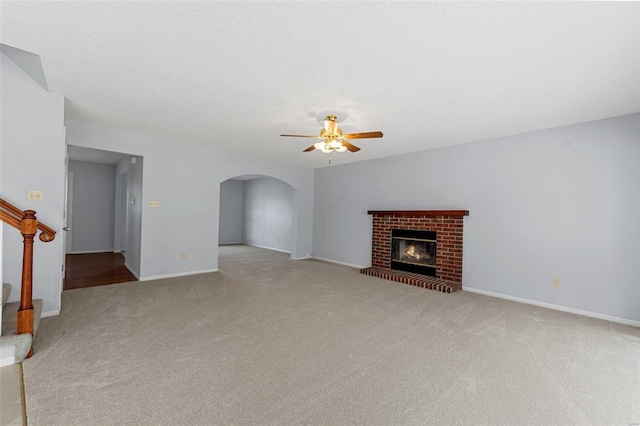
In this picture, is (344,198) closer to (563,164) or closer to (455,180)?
(455,180)

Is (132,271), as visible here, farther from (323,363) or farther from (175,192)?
(323,363)

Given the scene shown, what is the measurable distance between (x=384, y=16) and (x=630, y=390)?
302 centimetres

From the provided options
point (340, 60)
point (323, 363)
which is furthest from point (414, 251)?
point (340, 60)

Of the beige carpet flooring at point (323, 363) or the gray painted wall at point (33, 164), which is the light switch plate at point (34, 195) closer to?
the gray painted wall at point (33, 164)

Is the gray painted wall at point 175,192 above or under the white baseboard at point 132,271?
above

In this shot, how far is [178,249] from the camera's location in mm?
5059

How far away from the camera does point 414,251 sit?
539 centimetres

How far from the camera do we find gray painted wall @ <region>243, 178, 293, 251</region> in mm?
8742

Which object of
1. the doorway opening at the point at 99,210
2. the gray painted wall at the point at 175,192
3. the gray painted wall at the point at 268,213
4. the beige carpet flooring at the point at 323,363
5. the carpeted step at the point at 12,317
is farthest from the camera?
the gray painted wall at the point at 268,213

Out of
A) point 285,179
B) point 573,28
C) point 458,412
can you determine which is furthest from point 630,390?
point 285,179

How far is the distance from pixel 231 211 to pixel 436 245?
7369mm

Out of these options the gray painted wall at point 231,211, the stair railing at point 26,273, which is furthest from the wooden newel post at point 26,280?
the gray painted wall at point 231,211

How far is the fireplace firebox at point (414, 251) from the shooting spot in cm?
512

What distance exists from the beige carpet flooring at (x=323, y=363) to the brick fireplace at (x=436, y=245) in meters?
0.91
